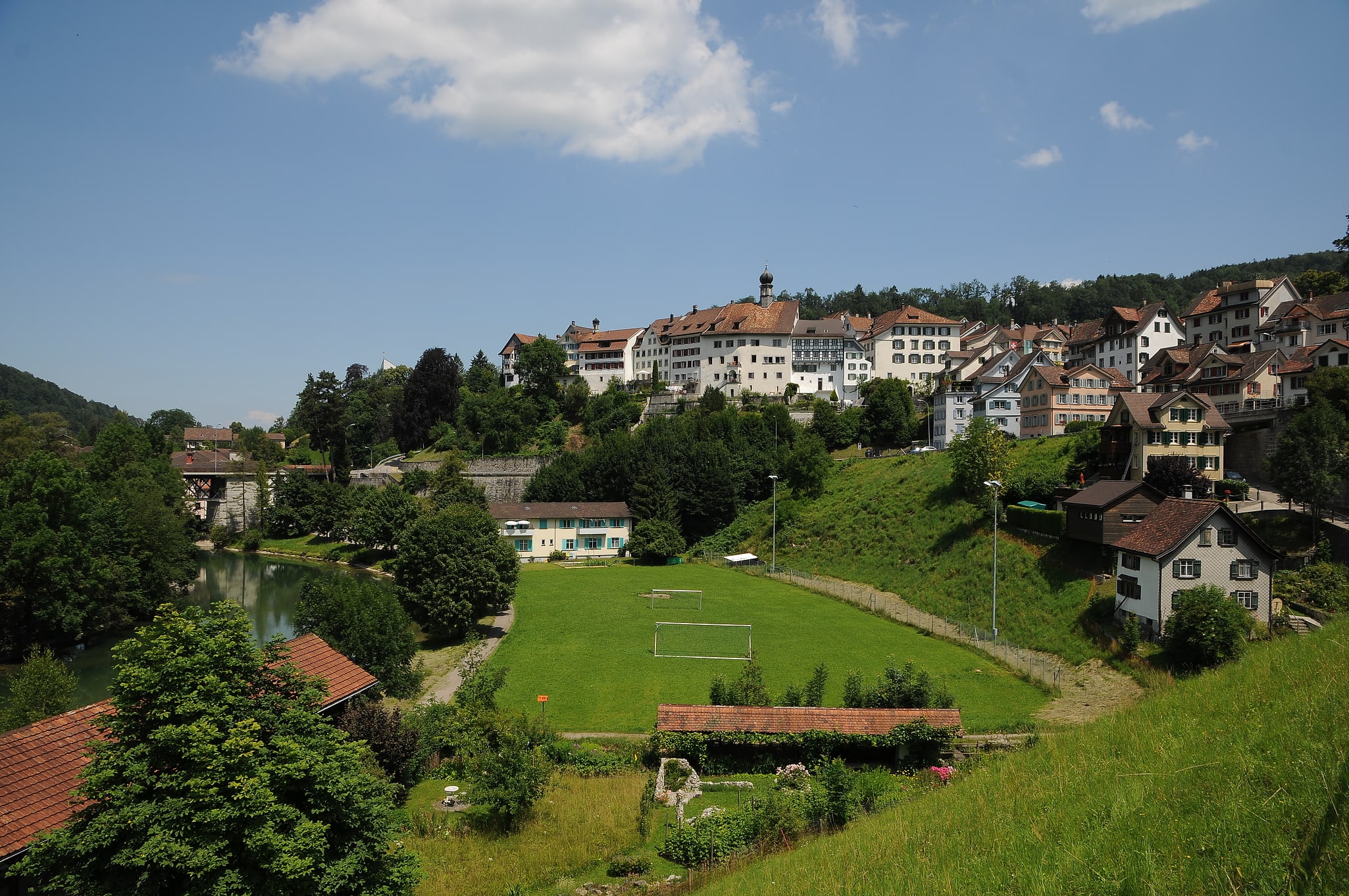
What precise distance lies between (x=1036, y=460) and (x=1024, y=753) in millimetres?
43335

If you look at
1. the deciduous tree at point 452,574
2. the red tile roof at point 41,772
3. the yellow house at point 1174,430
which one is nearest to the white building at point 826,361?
the yellow house at point 1174,430

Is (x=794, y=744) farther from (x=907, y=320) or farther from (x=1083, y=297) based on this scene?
(x=1083, y=297)

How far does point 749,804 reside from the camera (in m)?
17.0

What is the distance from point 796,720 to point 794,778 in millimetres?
2101

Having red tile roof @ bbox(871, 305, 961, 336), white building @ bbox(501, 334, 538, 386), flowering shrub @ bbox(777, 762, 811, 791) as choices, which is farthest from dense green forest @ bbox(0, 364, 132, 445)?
flowering shrub @ bbox(777, 762, 811, 791)

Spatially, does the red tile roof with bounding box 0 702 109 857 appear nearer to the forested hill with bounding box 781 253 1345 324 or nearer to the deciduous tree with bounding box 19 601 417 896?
the deciduous tree with bounding box 19 601 417 896

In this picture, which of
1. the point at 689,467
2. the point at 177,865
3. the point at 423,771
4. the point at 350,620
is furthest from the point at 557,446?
the point at 177,865

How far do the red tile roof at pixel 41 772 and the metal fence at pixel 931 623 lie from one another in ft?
86.8

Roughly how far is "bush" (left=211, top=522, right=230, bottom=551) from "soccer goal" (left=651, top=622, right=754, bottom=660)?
55685 millimetres

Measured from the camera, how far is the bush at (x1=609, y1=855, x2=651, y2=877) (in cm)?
1551

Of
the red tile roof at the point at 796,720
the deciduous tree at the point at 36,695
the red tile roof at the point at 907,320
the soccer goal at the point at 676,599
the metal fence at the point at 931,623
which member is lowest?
the soccer goal at the point at 676,599

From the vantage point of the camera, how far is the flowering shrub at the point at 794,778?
63.9 feet

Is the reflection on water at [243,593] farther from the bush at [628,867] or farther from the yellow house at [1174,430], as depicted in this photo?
the yellow house at [1174,430]

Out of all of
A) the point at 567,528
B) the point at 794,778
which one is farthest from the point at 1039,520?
the point at 567,528
